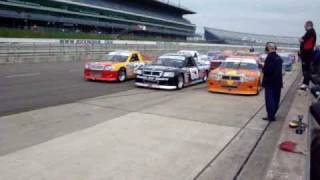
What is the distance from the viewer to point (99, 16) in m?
74.9

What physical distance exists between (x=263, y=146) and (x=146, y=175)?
2.91 meters

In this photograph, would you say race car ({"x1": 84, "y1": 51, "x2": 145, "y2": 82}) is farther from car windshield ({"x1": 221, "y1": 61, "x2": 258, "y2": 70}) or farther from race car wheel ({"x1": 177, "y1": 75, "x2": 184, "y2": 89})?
car windshield ({"x1": 221, "y1": 61, "x2": 258, "y2": 70})

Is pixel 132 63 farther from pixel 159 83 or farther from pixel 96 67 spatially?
pixel 159 83

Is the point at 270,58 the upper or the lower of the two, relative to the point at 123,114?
upper

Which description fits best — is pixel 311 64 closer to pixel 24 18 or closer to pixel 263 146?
pixel 263 146

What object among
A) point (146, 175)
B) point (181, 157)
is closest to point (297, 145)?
point (181, 157)

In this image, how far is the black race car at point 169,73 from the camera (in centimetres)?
1559

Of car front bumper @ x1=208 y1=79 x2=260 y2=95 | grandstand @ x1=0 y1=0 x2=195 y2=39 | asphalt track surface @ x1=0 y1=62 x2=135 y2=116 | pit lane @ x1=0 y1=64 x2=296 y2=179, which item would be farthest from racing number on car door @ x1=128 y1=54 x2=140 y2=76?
grandstand @ x1=0 y1=0 x2=195 y2=39

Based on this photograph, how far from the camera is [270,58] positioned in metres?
9.40

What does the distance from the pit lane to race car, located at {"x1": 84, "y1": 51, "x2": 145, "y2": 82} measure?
527 cm

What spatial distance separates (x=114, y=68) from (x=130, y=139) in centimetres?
1022

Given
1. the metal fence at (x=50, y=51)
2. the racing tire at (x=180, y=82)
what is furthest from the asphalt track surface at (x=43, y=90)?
the metal fence at (x=50, y=51)

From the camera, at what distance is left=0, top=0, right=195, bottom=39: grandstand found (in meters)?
56.5

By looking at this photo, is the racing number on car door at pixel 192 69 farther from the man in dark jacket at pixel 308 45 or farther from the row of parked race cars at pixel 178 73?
the man in dark jacket at pixel 308 45
